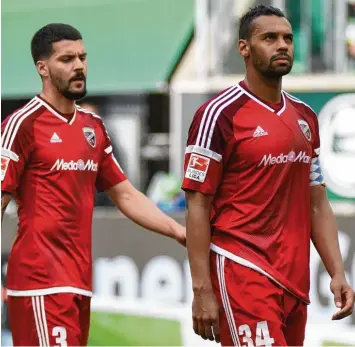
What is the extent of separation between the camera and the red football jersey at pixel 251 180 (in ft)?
18.9

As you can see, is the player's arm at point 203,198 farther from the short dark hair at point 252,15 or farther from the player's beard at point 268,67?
the short dark hair at point 252,15

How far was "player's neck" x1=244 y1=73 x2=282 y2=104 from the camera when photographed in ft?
19.4

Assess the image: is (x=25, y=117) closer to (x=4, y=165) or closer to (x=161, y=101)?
(x=4, y=165)

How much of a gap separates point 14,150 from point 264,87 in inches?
62.0

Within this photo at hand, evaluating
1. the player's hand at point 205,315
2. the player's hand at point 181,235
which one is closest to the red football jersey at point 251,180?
the player's hand at point 205,315

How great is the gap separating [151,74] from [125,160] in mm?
1293

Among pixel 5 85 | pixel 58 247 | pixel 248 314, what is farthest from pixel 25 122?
pixel 5 85

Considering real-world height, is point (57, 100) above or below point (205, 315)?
above

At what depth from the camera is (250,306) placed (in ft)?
18.8

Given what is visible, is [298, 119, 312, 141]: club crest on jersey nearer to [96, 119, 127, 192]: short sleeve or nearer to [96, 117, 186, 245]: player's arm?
[96, 117, 186, 245]: player's arm

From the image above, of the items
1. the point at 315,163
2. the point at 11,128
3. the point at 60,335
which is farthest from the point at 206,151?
the point at 60,335

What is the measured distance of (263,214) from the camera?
581 cm

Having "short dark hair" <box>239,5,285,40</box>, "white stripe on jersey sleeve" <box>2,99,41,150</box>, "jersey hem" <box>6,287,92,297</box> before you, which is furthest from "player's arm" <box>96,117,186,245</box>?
"short dark hair" <box>239,5,285,40</box>

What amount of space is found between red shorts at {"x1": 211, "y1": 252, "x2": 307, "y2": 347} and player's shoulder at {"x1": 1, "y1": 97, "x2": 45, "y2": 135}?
1.55 m
